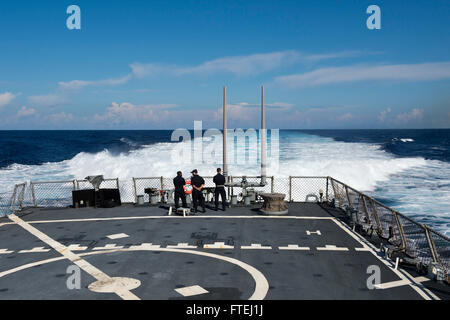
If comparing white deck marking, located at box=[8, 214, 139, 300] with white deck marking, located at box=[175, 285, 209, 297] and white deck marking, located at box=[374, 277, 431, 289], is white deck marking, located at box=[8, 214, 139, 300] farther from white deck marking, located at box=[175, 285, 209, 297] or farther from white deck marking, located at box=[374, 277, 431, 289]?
white deck marking, located at box=[374, 277, 431, 289]

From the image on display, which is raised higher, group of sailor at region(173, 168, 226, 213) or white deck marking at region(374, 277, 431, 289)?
group of sailor at region(173, 168, 226, 213)

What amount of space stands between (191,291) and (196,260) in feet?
7.37

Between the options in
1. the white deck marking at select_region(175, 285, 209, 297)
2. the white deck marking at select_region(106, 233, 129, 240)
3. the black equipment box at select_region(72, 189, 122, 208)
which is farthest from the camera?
the black equipment box at select_region(72, 189, 122, 208)

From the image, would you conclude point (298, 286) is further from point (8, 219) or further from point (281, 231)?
point (8, 219)

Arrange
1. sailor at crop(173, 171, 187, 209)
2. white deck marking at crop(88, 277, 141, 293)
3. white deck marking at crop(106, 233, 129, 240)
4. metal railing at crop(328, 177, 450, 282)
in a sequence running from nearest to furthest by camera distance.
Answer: white deck marking at crop(88, 277, 141, 293), white deck marking at crop(106, 233, 129, 240), metal railing at crop(328, 177, 450, 282), sailor at crop(173, 171, 187, 209)

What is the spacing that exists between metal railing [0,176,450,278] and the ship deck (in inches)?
42.4

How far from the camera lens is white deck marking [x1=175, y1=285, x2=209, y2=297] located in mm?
8672

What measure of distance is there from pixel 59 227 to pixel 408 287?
538 inches

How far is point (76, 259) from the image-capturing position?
442 inches

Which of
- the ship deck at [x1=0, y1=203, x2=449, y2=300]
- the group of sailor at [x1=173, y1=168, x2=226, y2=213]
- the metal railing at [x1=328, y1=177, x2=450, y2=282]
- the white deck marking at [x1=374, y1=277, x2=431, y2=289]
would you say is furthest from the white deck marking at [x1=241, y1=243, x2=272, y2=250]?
the group of sailor at [x1=173, y1=168, x2=226, y2=213]
